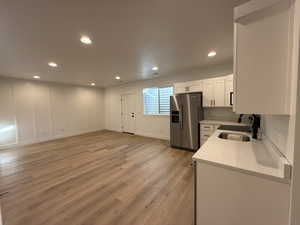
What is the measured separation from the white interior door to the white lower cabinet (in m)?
5.19

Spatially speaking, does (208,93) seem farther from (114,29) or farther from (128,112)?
(128,112)

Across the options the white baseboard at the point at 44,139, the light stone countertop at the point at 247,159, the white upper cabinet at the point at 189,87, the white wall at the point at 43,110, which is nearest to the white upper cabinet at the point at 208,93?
the white upper cabinet at the point at 189,87

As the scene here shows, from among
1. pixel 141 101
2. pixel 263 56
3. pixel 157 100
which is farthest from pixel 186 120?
pixel 263 56

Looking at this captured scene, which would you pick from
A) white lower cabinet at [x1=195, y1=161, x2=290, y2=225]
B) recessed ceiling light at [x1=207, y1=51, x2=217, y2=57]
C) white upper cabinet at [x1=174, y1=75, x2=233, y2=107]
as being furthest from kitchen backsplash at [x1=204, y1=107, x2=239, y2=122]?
white lower cabinet at [x1=195, y1=161, x2=290, y2=225]

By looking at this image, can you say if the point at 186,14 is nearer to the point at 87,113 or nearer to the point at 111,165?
the point at 111,165

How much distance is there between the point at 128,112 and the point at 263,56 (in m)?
5.88

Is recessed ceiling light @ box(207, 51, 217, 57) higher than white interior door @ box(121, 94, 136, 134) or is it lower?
higher

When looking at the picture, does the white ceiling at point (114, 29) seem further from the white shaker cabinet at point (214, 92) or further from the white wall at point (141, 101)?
the white wall at point (141, 101)

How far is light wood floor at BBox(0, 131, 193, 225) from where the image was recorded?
5.16 feet

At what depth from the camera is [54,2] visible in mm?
1386

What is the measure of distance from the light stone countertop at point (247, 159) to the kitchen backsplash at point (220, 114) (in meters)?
2.45

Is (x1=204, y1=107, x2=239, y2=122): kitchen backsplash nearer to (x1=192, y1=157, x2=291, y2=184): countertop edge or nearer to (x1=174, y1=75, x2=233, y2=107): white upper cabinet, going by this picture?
(x1=174, y1=75, x2=233, y2=107): white upper cabinet

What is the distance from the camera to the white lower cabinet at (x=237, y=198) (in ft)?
2.87

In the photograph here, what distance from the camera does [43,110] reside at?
5324mm
